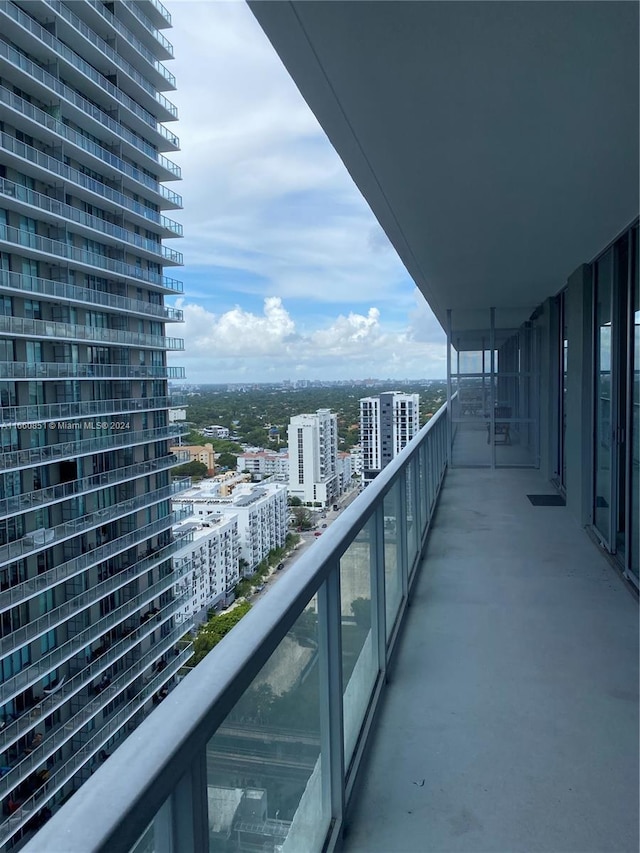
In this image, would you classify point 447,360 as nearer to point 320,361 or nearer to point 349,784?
point 349,784

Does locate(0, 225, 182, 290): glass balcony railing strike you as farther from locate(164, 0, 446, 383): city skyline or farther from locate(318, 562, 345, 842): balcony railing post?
locate(318, 562, 345, 842): balcony railing post

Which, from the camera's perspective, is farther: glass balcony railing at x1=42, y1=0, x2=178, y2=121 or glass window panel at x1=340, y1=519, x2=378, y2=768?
glass balcony railing at x1=42, y1=0, x2=178, y2=121

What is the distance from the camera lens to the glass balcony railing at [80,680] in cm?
491

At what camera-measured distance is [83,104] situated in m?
7.74

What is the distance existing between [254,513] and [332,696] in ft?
12.5

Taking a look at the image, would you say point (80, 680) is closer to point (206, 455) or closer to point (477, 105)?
point (206, 455)

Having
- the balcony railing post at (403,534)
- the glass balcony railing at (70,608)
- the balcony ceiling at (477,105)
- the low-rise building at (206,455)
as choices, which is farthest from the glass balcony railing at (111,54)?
the balcony railing post at (403,534)

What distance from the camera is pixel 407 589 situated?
3545 mm

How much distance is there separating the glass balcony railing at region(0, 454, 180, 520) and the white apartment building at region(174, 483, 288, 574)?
3.86 ft

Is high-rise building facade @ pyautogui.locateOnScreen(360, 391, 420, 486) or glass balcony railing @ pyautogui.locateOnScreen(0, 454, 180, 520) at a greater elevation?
high-rise building facade @ pyautogui.locateOnScreen(360, 391, 420, 486)

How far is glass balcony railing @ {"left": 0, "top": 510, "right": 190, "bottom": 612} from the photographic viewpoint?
17.2 feet

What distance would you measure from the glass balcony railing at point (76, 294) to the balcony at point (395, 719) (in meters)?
3.81

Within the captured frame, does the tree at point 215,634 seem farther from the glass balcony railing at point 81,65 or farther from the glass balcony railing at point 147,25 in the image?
the glass balcony railing at point 147,25

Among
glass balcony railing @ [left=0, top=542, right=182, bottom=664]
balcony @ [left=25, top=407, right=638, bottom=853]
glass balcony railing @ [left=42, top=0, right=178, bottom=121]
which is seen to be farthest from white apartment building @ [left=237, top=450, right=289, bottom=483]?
glass balcony railing @ [left=42, top=0, right=178, bottom=121]
